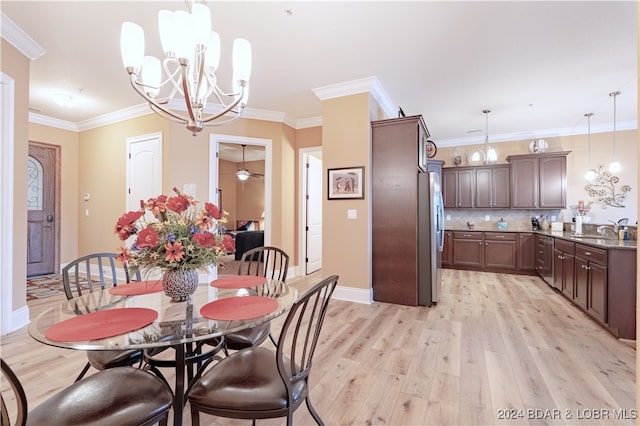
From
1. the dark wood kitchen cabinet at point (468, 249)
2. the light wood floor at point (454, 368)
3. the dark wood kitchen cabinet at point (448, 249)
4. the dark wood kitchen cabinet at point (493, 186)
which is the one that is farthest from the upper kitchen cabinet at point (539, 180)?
the light wood floor at point (454, 368)

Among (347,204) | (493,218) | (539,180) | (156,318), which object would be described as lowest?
(156,318)

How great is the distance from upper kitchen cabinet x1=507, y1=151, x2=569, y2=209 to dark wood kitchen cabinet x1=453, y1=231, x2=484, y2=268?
0.95m

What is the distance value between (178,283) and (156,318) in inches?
8.1

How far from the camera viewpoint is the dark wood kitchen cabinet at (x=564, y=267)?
348 cm

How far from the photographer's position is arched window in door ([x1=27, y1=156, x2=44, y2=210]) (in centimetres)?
496

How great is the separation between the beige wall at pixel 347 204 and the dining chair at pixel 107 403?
2.70 metres

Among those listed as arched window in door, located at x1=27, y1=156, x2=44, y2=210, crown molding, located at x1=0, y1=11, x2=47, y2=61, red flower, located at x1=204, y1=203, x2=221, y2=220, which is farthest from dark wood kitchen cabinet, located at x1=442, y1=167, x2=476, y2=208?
arched window in door, located at x1=27, y1=156, x2=44, y2=210

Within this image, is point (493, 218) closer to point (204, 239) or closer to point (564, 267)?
point (564, 267)

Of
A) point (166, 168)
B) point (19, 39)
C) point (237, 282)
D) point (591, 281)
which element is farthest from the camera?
point (166, 168)

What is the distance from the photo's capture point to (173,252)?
139cm

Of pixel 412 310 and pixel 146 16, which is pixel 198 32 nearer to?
pixel 146 16

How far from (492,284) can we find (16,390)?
5263mm

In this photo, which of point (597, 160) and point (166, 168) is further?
point (597, 160)

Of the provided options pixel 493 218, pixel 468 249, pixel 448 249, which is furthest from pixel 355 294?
pixel 493 218
